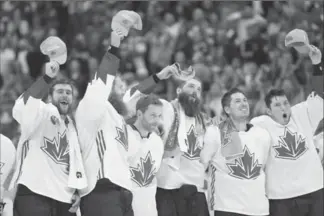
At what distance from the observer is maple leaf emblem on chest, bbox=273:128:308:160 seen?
6.77m

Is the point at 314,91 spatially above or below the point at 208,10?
below

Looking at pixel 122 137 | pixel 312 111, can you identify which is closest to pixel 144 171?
Result: pixel 122 137

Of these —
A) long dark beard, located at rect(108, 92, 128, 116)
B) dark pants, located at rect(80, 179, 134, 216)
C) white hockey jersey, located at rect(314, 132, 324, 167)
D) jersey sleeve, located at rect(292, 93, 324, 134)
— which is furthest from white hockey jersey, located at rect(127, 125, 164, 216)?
white hockey jersey, located at rect(314, 132, 324, 167)

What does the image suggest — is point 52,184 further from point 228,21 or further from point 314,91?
point 228,21

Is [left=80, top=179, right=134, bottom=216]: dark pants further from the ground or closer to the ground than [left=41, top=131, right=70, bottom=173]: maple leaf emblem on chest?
closer to the ground

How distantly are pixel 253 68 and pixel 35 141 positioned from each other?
18.1 ft

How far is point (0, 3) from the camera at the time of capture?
13922 millimetres

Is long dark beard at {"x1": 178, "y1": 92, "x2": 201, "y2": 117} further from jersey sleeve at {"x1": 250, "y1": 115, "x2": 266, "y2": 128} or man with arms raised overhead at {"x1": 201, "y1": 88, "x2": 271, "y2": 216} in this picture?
jersey sleeve at {"x1": 250, "y1": 115, "x2": 266, "y2": 128}

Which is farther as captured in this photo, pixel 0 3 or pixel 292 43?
pixel 0 3

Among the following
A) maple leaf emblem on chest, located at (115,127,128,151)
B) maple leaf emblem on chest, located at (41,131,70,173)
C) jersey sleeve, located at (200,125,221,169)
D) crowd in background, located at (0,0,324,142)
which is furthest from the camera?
crowd in background, located at (0,0,324,142)

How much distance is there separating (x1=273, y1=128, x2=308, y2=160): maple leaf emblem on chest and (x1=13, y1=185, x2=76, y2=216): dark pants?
2.05m

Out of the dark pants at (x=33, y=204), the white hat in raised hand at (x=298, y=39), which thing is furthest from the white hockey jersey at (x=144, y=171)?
the white hat in raised hand at (x=298, y=39)

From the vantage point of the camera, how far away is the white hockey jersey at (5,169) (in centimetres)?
615

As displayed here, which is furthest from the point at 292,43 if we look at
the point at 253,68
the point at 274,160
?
the point at 253,68
